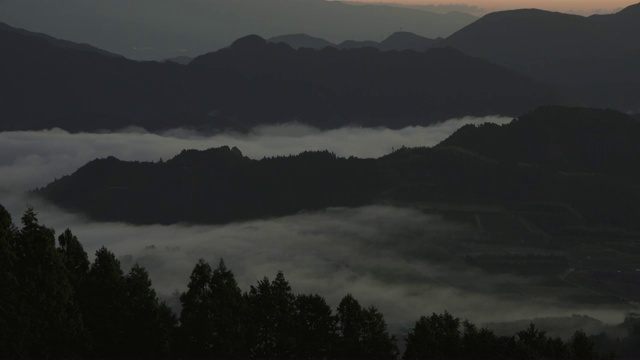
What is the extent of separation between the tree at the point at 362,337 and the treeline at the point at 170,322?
0.11 m

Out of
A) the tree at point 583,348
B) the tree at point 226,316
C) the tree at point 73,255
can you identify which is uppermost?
the tree at point 73,255

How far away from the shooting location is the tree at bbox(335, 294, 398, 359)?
8519 cm

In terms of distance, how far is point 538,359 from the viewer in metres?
82.6

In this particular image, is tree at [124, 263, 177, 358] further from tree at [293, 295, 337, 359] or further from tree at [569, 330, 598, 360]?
tree at [569, 330, 598, 360]

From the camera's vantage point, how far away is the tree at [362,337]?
85.2 metres

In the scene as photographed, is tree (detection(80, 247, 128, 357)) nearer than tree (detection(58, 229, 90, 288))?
Yes

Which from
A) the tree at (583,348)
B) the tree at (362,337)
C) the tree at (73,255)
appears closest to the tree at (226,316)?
the tree at (362,337)

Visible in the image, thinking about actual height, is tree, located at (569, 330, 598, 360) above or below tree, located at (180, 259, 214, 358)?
below

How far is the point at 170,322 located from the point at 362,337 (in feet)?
65.6

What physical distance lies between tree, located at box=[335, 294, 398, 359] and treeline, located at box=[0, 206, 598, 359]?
4.1 inches

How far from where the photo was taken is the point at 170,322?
269 feet

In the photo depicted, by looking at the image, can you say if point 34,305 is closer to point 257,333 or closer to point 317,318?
point 257,333

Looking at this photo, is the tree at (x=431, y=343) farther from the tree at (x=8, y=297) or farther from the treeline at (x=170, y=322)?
the tree at (x=8, y=297)

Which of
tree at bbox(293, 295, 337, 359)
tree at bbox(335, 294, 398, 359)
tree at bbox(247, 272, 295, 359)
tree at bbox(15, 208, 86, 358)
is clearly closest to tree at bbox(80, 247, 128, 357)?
tree at bbox(15, 208, 86, 358)
